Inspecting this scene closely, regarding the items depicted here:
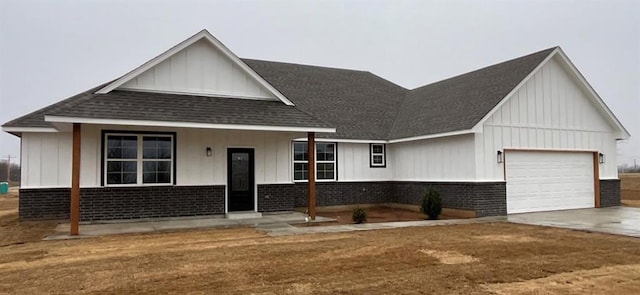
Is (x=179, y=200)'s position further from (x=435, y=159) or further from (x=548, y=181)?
(x=548, y=181)

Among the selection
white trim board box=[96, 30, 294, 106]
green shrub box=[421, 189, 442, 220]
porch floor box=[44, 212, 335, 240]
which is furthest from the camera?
green shrub box=[421, 189, 442, 220]

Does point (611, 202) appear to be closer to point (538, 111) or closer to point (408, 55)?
point (538, 111)

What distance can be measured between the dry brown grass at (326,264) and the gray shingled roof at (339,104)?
3.69m

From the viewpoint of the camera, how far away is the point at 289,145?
53.1 feet

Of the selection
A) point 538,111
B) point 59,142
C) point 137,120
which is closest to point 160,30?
point 59,142

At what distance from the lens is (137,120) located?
461 inches

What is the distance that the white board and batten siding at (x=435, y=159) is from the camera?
602 inches

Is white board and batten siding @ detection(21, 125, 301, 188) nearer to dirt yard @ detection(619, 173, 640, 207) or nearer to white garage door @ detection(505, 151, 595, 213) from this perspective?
white garage door @ detection(505, 151, 595, 213)

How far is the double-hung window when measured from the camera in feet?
57.3

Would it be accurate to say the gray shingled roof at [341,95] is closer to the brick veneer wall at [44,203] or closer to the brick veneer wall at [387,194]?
the brick veneer wall at [387,194]

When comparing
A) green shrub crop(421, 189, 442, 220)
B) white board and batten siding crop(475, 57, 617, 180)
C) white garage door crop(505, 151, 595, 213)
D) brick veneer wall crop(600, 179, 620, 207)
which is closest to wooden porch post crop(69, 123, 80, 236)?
green shrub crop(421, 189, 442, 220)

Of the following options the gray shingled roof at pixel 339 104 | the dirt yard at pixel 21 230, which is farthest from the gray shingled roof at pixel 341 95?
the dirt yard at pixel 21 230

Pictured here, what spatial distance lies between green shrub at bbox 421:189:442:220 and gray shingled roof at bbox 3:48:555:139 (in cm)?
263

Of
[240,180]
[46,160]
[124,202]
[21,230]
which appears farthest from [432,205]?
[46,160]
